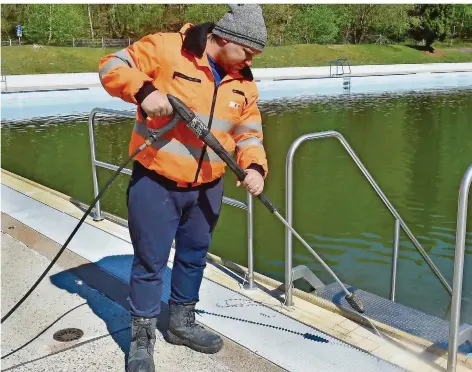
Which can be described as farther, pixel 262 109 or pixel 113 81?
pixel 262 109

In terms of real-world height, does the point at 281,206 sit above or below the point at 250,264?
below

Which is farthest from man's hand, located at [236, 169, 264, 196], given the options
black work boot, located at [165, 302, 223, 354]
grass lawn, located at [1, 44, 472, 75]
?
grass lawn, located at [1, 44, 472, 75]

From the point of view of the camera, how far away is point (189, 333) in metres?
3.02

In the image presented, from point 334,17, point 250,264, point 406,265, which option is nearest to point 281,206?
point 406,265

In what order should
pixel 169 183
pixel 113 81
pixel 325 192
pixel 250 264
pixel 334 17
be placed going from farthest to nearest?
1. pixel 334 17
2. pixel 325 192
3. pixel 250 264
4. pixel 169 183
5. pixel 113 81

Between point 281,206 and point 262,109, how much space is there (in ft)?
37.4

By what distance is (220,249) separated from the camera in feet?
20.7

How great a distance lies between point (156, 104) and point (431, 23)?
4731 cm

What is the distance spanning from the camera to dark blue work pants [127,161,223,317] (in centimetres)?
266

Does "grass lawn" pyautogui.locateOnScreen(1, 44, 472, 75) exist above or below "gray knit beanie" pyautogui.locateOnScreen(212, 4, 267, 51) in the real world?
below

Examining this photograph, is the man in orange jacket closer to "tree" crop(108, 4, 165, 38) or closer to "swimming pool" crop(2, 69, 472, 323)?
"swimming pool" crop(2, 69, 472, 323)

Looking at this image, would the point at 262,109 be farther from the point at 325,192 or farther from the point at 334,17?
the point at 334,17

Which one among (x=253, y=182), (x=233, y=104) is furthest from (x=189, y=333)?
(x=233, y=104)

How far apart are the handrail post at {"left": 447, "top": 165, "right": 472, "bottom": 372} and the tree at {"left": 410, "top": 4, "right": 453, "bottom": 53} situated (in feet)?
152
